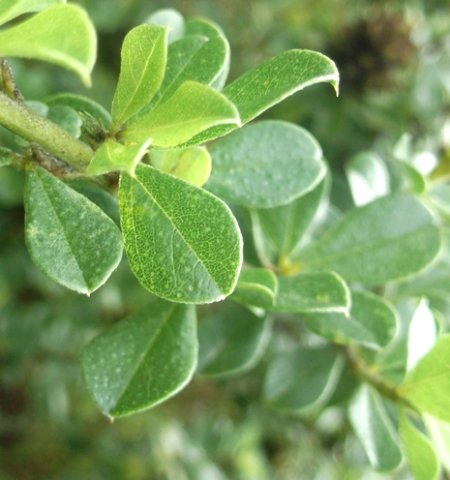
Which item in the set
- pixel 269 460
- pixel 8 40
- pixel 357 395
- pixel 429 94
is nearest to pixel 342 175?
pixel 429 94

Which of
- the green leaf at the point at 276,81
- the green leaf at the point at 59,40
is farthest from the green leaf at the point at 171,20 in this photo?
the green leaf at the point at 59,40

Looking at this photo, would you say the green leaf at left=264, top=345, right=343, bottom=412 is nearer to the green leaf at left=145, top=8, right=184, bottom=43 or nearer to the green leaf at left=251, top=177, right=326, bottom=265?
the green leaf at left=251, top=177, right=326, bottom=265

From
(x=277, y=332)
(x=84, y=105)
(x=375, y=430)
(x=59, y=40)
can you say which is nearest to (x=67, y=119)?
(x=84, y=105)

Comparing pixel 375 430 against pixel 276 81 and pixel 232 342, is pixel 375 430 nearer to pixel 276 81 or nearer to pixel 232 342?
pixel 232 342

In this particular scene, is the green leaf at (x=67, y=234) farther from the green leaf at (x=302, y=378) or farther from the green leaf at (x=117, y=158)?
the green leaf at (x=302, y=378)

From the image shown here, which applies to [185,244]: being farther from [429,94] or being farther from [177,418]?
[177,418]
